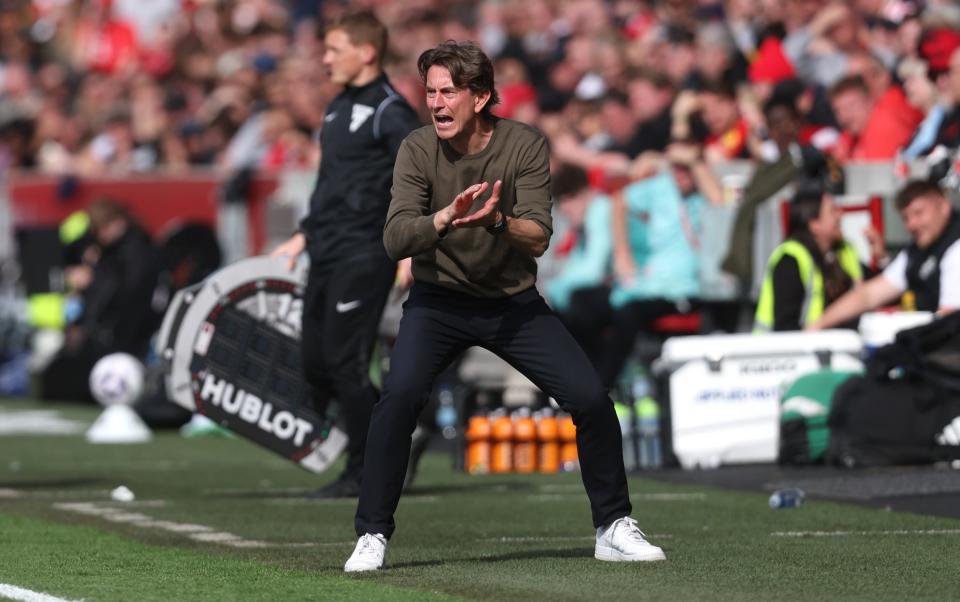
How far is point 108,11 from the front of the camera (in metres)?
31.7

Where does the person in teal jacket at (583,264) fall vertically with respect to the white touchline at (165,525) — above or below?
above

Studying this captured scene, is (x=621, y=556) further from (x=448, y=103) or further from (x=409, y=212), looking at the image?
(x=448, y=103)

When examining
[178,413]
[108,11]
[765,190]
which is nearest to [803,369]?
Answer: [765,190]

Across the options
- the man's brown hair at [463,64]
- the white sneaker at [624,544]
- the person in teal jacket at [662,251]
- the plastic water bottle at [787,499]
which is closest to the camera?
the man's brown hair at [463,64]

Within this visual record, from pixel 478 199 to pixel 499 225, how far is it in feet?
1.50

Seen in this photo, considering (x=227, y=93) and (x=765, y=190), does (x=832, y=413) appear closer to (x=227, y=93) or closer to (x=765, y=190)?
(x=765, y=190)

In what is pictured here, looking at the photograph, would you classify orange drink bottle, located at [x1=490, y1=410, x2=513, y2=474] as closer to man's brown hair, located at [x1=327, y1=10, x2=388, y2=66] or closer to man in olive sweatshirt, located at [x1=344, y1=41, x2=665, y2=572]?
man's brown hair, located at [x1=327, y1=10, x2=388, y2=66]

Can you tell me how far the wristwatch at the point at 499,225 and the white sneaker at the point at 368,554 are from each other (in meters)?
1.23

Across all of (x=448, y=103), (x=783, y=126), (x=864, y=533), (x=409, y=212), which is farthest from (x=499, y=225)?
(x=783, y=126)

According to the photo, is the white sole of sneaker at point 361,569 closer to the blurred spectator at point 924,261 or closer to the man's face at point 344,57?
the man's face at point 344,57

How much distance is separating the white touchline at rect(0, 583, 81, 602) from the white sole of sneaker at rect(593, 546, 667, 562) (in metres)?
2.09

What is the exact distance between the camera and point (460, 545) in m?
8.94

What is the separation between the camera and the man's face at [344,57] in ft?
35.0

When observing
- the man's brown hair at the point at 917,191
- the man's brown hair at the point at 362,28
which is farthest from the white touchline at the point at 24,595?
the man's brown hair at the point at 917,191
